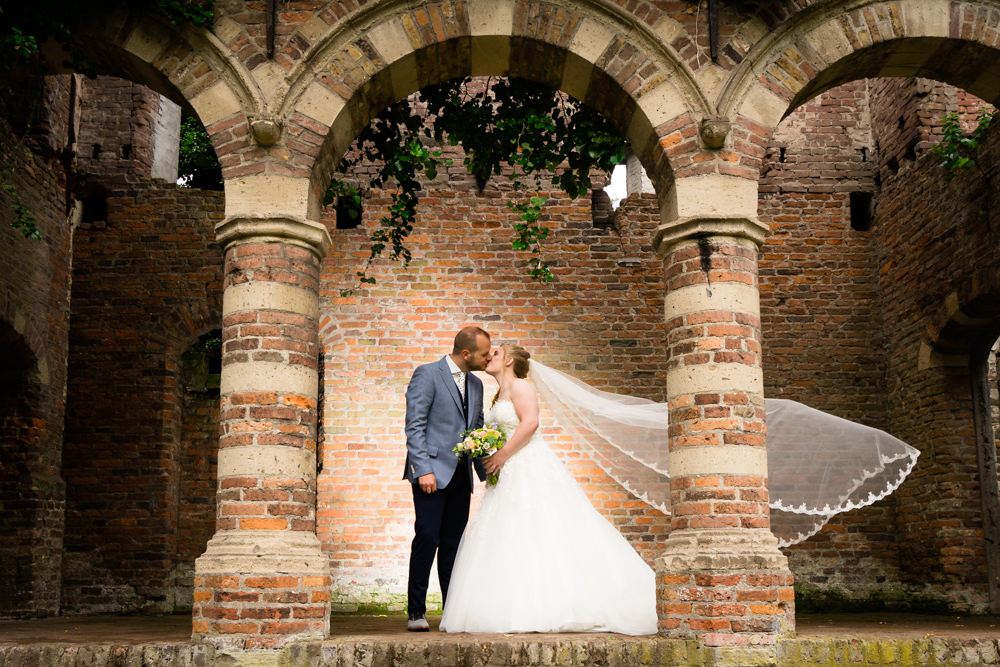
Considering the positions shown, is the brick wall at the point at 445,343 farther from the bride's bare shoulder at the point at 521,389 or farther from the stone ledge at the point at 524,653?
the stone ledge at the point at 524,653

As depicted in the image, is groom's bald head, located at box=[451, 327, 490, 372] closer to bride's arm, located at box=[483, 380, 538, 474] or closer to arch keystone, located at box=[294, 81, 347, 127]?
bride's arm, located at box=[483, 380, 538, 474]

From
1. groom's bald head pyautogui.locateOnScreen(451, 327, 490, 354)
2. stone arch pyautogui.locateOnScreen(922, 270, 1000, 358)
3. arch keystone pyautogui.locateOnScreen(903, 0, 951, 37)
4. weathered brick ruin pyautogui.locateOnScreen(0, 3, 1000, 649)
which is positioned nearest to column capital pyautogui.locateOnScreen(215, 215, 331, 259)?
groom's bald head pyautogui.locateOnScreen(451, 327, 490, 354)

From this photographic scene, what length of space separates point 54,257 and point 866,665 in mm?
8056

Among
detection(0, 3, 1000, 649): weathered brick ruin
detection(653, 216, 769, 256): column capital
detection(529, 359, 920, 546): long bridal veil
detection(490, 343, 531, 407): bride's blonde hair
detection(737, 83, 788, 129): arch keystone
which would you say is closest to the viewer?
detection(653, 216, 769, 256): column capital

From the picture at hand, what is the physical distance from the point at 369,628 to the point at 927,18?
5.60 metres

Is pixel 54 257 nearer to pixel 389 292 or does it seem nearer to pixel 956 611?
pixel 389 292

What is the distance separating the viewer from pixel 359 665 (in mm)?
4785

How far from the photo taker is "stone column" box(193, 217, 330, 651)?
16.5 feet

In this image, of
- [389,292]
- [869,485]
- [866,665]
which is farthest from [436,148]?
[866,665]

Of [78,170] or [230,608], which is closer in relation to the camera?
[230,608]

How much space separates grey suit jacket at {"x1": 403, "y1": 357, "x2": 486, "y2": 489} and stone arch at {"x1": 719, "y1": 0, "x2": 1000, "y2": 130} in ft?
8.13

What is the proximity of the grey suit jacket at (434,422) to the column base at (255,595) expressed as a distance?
908 mm

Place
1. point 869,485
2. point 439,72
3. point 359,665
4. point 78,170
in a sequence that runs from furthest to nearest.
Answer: point 78,170 → point 869,485 → point 439,72 → point 359,665

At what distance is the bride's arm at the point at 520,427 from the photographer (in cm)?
586
